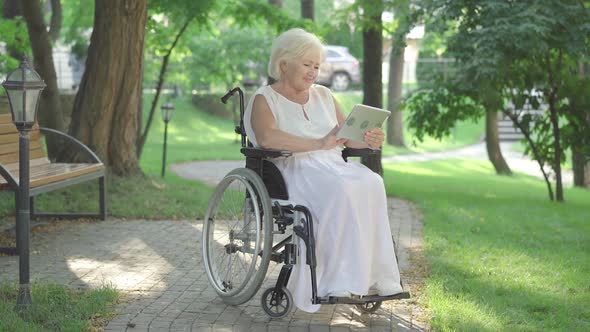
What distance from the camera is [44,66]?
1028 centimetres

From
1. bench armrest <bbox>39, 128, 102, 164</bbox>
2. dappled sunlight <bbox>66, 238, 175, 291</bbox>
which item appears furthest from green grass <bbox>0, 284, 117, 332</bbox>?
bench armrest <bbox>39, 128, 102, 164</bbox>

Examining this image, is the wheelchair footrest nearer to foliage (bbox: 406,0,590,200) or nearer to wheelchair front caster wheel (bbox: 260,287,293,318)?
wheelchair front caster wheel (bbox: 260,287,293,318)

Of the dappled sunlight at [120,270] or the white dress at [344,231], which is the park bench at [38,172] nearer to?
the dappled sunlight at [120,270]

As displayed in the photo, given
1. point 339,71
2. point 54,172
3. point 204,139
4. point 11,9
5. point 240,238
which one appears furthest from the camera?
point 339,71

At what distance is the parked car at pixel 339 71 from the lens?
1216 inches

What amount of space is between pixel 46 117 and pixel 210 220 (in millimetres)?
5327

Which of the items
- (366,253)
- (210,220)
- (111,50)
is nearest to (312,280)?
(366,253)

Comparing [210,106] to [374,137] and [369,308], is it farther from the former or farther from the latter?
[369,308]

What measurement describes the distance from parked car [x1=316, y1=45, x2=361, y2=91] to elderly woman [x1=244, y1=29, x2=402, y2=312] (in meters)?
25.5

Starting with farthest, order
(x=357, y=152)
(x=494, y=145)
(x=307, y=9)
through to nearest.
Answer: (x=494, y=145) < (x=307, y=9) < (x=357, y=152)

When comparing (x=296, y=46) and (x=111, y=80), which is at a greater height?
(x=296, y=46)

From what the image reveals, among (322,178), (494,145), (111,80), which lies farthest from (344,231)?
(494,145)

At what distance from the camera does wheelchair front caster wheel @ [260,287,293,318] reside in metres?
4.79

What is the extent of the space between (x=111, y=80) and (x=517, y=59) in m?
4.78
